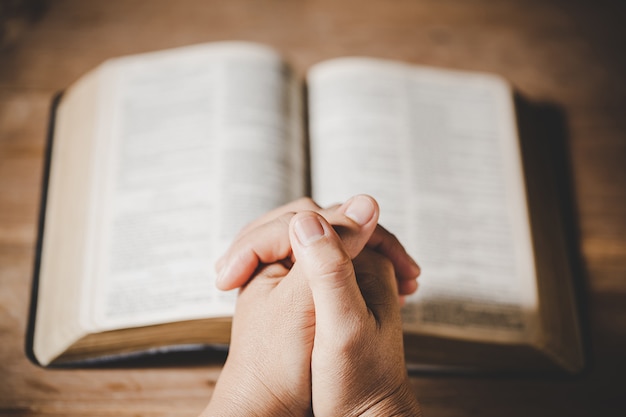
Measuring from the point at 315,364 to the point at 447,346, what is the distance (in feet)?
0.76

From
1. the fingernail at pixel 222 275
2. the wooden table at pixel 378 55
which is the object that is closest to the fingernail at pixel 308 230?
the fingernail at pixel 222 275

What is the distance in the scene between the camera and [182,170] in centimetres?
72

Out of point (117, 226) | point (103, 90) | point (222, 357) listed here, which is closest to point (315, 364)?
point (222, 357)

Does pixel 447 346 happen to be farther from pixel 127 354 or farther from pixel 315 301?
pixel 127 354

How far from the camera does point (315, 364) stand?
1.61 ft

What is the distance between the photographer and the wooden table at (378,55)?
652 mm

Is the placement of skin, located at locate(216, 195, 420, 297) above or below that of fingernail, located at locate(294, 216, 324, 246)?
below

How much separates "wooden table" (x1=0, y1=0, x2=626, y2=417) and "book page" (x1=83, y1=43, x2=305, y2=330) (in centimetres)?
10

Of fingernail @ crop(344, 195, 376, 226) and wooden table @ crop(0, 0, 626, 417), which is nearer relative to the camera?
fingernail @ crop(344, 195, 376, 226)

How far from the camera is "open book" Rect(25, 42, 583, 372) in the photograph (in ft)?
2.12

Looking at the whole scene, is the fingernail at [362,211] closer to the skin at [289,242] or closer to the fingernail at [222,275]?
the skin at [289,242]

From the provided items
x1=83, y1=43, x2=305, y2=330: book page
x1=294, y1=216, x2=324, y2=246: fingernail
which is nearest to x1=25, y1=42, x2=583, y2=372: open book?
x1=83, y1=43, x2=305, y2=330: book page

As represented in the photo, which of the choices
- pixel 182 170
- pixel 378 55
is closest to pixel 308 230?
pixel 182 170

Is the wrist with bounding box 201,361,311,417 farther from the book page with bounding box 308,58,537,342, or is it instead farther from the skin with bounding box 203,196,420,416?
the book page with bounding box 308,58,537,342
